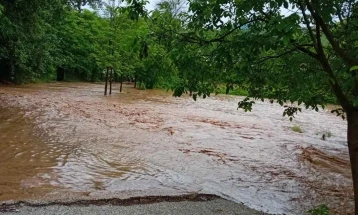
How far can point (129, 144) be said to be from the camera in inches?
407

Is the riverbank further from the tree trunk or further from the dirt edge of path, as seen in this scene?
the tree trunk

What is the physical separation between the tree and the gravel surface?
62.7 inches

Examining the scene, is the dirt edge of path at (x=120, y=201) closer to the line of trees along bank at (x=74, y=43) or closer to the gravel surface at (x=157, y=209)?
the gravel surface at (x=157, y=209)

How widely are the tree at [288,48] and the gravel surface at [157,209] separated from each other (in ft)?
5.22

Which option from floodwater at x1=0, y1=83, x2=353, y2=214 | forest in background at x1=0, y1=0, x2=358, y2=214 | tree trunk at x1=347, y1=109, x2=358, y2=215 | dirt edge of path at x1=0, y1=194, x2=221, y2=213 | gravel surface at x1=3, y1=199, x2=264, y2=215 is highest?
forest in background at x1=0, y1=0, x2=358, y2=214

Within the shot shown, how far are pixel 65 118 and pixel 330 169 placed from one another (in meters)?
9.40

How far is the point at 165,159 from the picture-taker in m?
8.93

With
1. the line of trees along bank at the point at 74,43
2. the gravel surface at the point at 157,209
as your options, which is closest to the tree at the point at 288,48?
the line of trees along bank at the point at 74,43

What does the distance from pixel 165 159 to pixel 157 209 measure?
416cm

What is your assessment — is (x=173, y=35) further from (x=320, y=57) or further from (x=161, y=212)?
(x=161, y=212)

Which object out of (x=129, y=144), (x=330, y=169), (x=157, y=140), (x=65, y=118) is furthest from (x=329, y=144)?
(x=65, y=118)

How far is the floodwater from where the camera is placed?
641 cm

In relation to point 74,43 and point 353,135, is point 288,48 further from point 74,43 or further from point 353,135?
point 74,43

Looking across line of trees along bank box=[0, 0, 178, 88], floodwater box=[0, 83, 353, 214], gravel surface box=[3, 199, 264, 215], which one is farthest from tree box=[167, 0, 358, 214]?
floodwater box=[0, 83, 353, 214]
